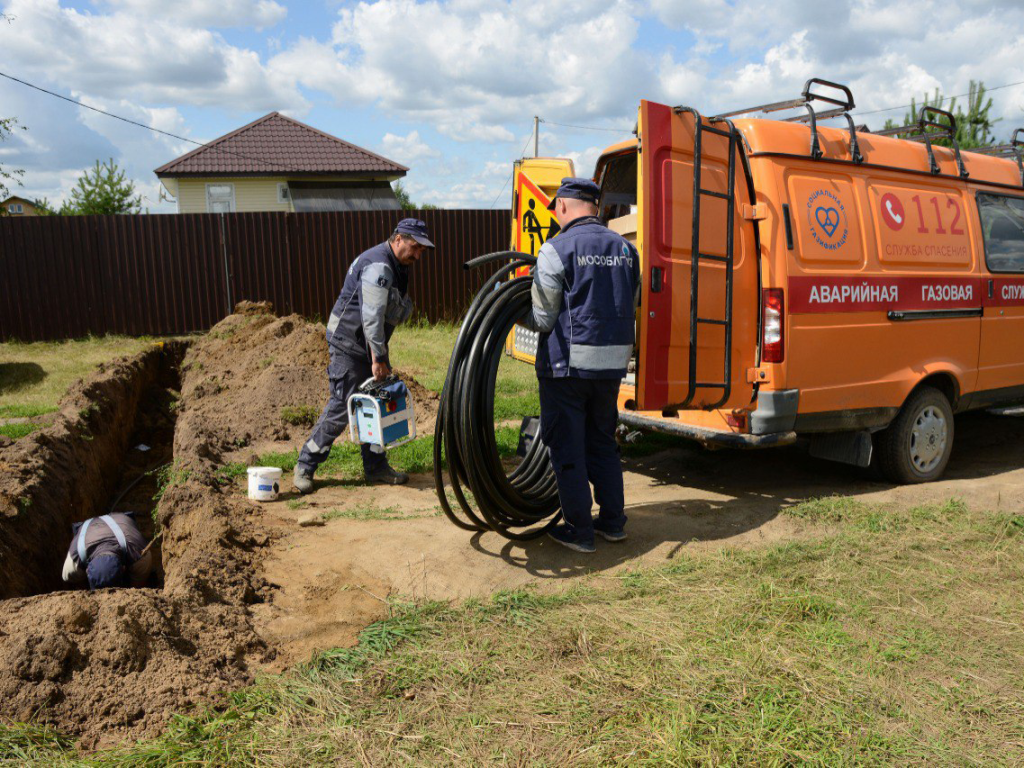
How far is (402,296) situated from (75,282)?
11.4m

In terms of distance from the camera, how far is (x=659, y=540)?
466 centimetres

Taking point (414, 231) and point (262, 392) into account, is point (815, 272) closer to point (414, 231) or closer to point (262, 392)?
point (414, 231)

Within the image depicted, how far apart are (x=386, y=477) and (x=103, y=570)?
211 cm

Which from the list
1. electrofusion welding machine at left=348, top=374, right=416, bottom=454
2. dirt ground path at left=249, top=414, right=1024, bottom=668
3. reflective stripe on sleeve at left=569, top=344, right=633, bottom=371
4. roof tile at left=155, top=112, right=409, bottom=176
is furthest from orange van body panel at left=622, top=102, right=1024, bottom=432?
roof tile at left=155, top=112, right=409, bottom=176

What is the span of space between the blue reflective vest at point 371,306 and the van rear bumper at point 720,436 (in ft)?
6.48

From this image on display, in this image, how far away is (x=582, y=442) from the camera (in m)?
4.34

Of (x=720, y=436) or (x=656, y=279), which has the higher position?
(x=656, y=279)

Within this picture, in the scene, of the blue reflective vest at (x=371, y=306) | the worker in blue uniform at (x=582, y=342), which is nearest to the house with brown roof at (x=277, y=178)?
the blue reflective vest at (x=371, y=306)

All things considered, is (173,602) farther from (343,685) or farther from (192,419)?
(192,419)

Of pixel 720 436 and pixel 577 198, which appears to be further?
pixel 720 436

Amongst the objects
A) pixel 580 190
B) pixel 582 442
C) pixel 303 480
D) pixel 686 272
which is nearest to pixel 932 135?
pixel 686 272

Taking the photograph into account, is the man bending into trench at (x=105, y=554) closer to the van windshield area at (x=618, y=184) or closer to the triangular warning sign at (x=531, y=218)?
the triangular warning sign at (x=531, y=218)

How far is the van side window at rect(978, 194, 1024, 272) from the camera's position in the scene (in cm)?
622

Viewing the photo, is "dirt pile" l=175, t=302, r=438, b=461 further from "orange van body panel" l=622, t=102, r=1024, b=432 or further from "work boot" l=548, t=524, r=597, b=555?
"orange van body panel" l=622, t=102, r=1024, b=432
